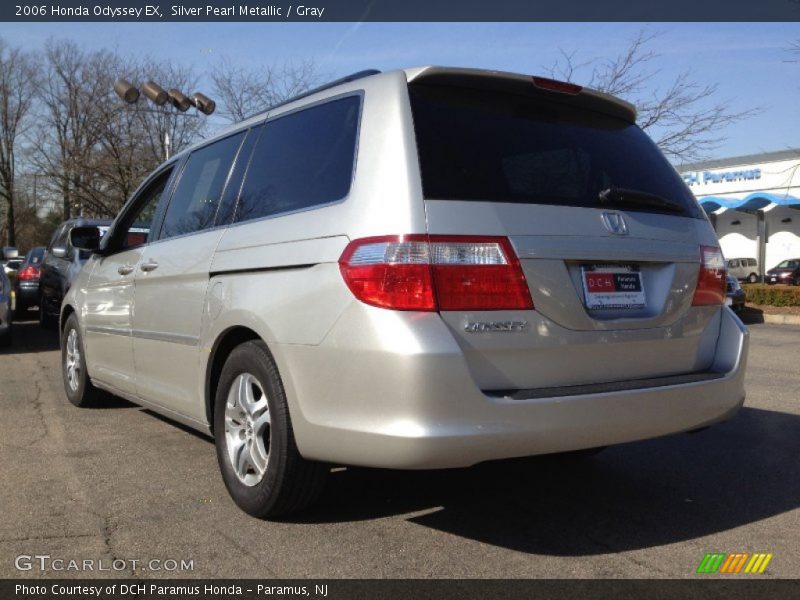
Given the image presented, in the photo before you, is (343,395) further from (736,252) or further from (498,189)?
(736,252)

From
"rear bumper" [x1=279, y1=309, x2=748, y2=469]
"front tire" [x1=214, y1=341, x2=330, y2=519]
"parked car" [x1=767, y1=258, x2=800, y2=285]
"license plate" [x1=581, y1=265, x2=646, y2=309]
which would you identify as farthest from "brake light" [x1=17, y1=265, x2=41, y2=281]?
"parked car" [x1=767, y1=258, x2=800, y2=285]

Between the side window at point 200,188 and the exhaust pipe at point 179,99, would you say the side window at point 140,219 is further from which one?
the exhaust pipe at point 179,99

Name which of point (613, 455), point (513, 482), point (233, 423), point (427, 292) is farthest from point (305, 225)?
point (613, 455)

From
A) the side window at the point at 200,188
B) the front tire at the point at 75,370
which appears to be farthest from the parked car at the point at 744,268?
the side window at the point at 200,188

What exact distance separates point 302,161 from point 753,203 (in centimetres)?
3505

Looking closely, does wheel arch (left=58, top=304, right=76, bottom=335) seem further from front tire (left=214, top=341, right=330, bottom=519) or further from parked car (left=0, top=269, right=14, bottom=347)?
parked car (left=0, top=269, right=14, bottom=347)

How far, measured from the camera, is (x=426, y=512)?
144 inches

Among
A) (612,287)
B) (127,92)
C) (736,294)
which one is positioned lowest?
(736,294)

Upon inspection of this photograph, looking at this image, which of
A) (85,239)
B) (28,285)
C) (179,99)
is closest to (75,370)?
(85,239)

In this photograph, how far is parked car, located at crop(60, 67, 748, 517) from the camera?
2.89 meters

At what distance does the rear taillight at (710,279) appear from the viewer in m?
3.57

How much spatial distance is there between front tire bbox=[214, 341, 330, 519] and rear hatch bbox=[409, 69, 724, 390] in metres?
0.89

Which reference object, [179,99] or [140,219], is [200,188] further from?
[179,99]
